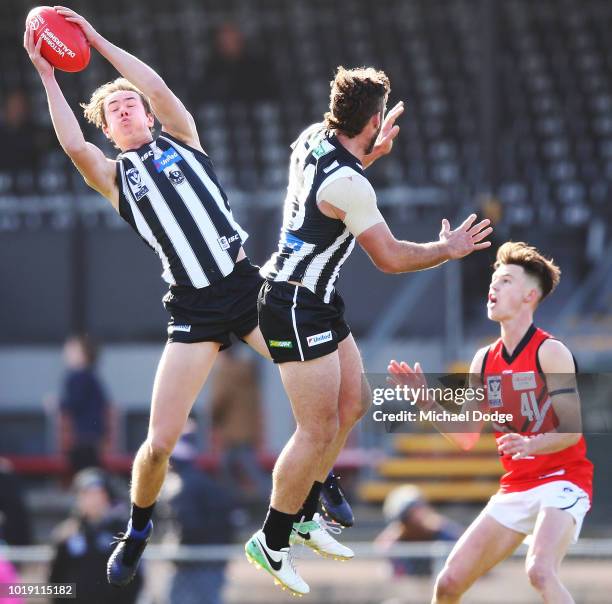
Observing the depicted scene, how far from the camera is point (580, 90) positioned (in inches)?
679

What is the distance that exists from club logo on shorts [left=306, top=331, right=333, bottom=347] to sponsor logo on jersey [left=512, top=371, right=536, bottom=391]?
101 cm

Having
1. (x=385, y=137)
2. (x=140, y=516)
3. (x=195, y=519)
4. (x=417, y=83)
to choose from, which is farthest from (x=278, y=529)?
(x=417, y=83)

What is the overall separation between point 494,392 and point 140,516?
181cm

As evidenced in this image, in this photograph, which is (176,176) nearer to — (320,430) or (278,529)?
(320,430)

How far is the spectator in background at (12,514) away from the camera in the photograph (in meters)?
10.9

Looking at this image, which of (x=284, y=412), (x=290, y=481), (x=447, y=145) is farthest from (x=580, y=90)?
(x=290, y=481)

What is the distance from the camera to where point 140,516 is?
6.96 m

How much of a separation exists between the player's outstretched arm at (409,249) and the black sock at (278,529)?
126 centimetres

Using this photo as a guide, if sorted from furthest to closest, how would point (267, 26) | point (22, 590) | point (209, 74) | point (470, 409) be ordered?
1. point (267, 26)
2. point (209, 74)
3. point (22, 590)
4. point (470, 409)

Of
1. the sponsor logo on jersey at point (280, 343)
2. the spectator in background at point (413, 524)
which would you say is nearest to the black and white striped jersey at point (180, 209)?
the sponsor logo on jersey at point (280, 343)

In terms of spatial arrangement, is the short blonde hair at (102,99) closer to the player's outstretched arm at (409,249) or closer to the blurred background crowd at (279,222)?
the player's outstretched arm at (409,249)

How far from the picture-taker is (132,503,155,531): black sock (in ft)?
22.8

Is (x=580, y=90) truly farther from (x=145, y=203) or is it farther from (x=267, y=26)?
(x=145, y=203)

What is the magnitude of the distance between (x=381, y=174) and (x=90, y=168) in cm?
901
